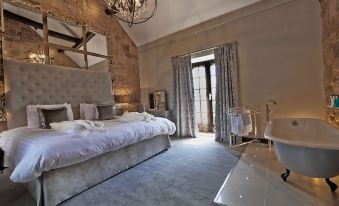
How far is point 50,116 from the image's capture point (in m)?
3.04

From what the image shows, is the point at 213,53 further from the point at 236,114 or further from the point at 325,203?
the point at 325,203

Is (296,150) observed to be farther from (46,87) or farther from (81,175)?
(46,87)

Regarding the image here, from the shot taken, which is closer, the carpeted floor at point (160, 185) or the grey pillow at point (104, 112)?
the carpeted floor at point (160, 185)

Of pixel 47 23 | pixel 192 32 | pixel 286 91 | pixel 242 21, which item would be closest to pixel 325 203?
pixel 286 91

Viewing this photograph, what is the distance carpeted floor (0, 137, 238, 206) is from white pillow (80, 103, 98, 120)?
1550 millimetres

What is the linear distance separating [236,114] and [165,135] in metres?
1.49

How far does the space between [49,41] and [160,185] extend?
11.9 ft

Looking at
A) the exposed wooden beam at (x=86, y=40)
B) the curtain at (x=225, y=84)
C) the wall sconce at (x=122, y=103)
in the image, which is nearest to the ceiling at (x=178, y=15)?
the curtain at (x=225, y=84)

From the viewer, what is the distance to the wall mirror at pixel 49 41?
323cm

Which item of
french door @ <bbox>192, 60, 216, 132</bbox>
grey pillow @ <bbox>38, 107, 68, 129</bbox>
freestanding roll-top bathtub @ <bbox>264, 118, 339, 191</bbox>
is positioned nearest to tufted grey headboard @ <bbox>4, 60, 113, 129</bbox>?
grey pillow @ <bbox>38, 107, 68, 129</bbox>

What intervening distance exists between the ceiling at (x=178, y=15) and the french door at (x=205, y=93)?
1240 millimetres

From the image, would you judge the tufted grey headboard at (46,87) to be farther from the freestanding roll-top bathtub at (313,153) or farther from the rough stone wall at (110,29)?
the freestanding roll-top bathtub at (313,153)

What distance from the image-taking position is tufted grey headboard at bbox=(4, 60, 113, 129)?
3076 millimetres

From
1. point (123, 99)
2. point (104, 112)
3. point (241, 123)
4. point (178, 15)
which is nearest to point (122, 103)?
point (123, 99)
